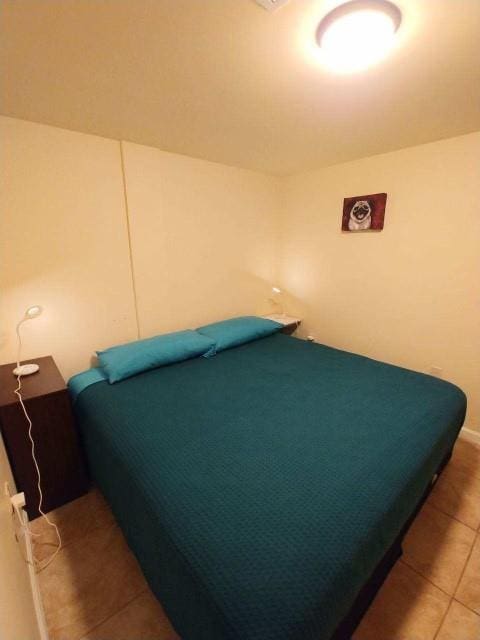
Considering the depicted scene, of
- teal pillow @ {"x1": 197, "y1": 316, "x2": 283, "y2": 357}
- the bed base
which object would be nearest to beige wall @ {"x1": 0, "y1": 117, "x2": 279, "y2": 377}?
teal pillow @ {"x1": 197, "y1": 316, "x2": 283, "y2": 357}

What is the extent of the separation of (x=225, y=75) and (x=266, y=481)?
182 cm

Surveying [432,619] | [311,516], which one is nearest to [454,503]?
[432,619]

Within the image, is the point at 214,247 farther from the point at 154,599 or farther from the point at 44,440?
the point at 154,599

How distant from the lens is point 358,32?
1.03m

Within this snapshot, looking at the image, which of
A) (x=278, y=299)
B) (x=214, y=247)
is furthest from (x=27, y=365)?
(x=278, y=299)

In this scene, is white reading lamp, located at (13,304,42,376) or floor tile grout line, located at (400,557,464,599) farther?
white reading lamp, located at (13,304,42,376)

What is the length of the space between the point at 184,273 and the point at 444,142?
90.8 inches

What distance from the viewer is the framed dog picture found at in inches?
95.3

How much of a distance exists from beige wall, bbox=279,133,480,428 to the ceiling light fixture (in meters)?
1.32

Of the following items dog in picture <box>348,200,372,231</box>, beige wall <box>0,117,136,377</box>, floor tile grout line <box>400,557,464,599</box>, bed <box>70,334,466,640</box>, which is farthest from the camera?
dog in picture <box>348,200,372,231</box>

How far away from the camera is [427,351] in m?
2.35

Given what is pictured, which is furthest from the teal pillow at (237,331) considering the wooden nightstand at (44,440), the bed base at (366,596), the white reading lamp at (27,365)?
the bed base at (366,596)

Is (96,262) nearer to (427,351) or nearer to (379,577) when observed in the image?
(379,577)

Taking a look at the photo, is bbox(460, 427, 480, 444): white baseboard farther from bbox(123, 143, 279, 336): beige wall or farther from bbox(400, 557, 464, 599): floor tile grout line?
bbox(123, 143, 279, 336): beige wall
